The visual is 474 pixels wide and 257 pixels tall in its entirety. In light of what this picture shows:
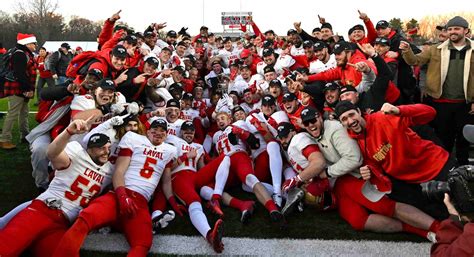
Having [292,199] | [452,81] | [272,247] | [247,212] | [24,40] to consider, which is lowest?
[272,247]

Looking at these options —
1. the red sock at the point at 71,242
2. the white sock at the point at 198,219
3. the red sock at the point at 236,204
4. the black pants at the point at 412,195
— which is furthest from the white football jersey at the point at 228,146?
the red sock at the point at 71,242

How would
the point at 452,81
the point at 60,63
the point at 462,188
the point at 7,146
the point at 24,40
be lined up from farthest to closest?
the point at 60,63
the point at 24,40
the point at 7,146
the point at 452,81
the point at 462,188

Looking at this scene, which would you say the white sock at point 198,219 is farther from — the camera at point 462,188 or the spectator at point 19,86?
the spectator at point 19,86

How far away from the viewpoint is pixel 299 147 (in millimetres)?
4539

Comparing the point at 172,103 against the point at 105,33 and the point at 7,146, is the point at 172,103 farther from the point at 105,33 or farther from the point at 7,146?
the point at 7,146

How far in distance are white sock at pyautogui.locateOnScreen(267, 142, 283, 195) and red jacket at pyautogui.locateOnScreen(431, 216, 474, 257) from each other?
260cm

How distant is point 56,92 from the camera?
4.84m

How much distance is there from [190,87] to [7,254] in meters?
4.99

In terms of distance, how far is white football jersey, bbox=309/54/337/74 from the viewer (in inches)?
267

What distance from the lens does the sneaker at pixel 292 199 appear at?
4.30m

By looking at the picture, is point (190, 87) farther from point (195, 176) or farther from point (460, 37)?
point (460, 37)

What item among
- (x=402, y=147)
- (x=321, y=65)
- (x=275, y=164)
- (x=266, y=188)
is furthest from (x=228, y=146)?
(x=321, y=65)

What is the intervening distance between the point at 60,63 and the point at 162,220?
32.3 feet

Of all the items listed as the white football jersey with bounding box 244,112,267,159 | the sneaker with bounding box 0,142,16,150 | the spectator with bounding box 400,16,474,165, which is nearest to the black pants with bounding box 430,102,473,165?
the spectator with bounding box 400,16,474,165
